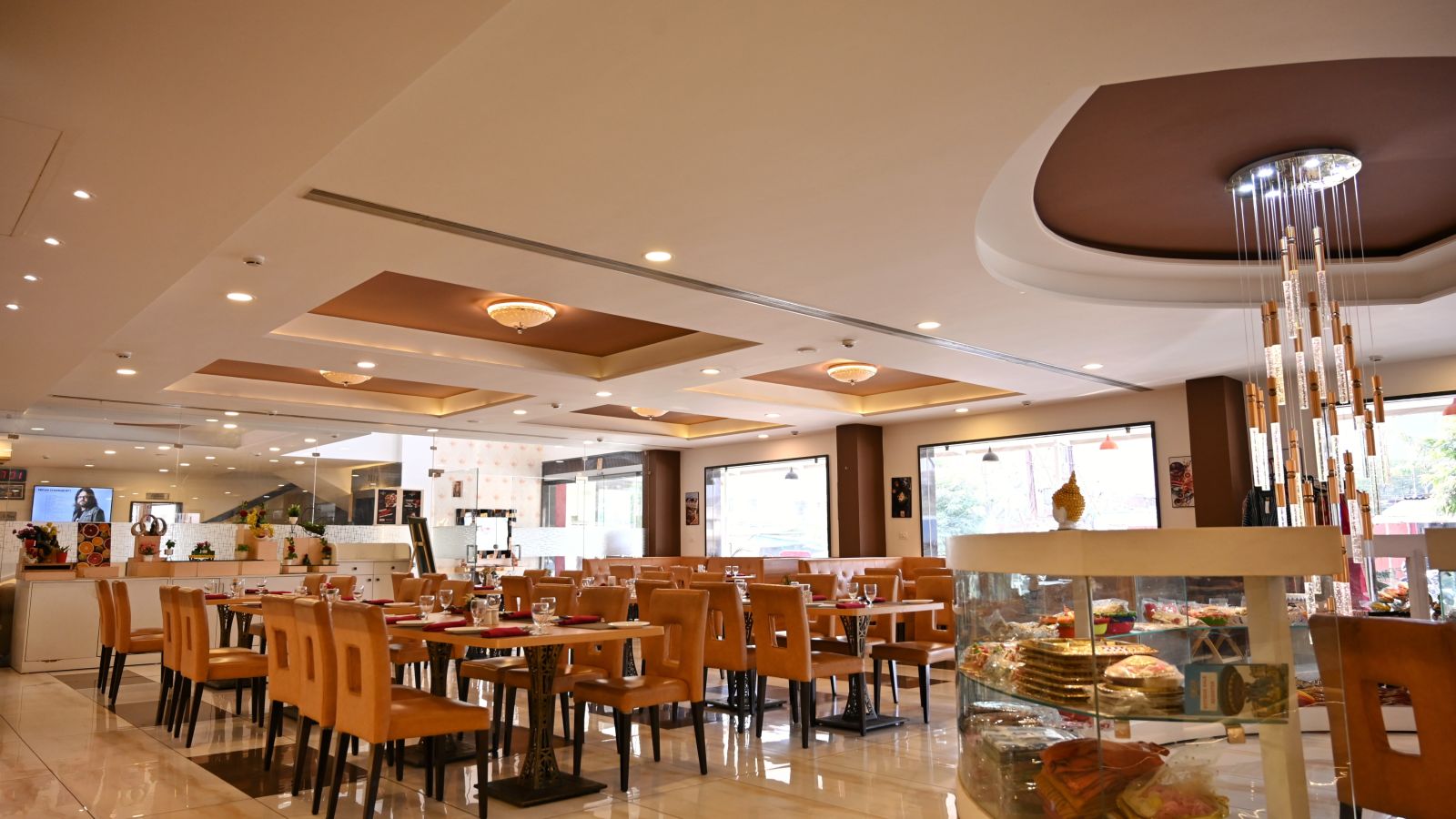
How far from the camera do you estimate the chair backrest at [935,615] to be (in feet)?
22.9

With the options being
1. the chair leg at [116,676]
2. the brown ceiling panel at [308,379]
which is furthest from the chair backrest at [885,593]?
the chair leg at [116,676]

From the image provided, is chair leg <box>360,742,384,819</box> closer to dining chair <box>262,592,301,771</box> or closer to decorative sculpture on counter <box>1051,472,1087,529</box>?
dining chair <box>262,592,301,771</box>

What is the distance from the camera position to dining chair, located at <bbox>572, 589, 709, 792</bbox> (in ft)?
15.9

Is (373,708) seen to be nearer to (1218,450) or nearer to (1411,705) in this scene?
(1411,705)

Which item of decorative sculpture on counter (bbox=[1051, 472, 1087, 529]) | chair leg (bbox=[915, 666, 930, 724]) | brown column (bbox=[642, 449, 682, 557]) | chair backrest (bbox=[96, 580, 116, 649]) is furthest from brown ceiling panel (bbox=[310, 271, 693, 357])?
brown column (bbox=[642, 449, 682, 557])

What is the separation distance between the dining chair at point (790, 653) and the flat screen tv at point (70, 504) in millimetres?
8862

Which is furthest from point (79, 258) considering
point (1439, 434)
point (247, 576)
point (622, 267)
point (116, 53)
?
point (1439, 434)

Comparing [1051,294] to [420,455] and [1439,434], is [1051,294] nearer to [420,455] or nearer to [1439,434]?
[1439,434]

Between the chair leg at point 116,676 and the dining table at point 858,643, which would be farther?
the chair leg at point 116,676

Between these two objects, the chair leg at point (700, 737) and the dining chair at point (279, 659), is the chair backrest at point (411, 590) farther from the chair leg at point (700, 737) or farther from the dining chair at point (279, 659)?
the chair leg at point (700, 737)

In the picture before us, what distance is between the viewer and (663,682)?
509 cm

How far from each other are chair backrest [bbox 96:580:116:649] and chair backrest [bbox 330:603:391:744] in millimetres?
4259

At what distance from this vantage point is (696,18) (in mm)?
2943

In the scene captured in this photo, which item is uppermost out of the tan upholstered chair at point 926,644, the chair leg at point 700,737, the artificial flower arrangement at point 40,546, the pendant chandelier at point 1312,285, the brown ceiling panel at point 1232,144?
the brown ceiling panel at point 1232,144
